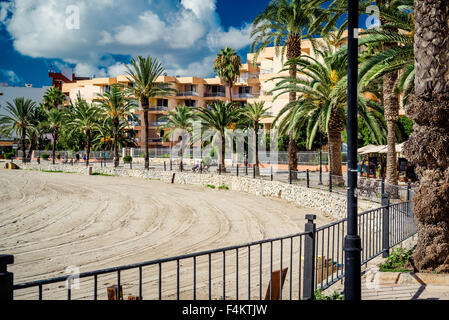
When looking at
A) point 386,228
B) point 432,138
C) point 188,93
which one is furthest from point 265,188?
point 188,93

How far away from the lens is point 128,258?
1135 cm

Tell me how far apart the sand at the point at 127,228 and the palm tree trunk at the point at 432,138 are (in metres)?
3.60

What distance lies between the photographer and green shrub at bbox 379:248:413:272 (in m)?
7.08

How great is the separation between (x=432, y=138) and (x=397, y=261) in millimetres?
2640

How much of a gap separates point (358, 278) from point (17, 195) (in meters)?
26.2

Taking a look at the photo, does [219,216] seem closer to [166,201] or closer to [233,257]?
[166,201]

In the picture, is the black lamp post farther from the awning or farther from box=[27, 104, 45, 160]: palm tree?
box=[27, 104, 45, 160]: palm tree

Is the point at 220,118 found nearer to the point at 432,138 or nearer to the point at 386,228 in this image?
the point at 386,228

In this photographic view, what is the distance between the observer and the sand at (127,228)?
32.1 ft

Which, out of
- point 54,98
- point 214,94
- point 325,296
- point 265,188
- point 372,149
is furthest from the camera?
point 214,94

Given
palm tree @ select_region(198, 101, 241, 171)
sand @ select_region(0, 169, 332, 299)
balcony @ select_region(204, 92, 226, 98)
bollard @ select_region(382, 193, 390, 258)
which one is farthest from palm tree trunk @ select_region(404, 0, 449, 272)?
balcony @ select_region(204, 92, 226, 98)

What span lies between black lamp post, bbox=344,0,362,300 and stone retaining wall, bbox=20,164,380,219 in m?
10.1

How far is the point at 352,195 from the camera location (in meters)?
4.96
